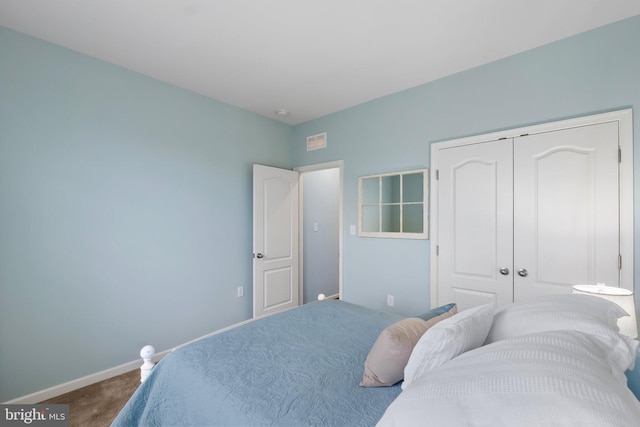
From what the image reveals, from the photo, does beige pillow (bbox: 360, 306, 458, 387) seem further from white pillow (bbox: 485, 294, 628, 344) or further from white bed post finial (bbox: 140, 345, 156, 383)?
white bed post finial (bbox: 140, 345, 156, 383)

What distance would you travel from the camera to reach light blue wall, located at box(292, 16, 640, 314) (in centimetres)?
195

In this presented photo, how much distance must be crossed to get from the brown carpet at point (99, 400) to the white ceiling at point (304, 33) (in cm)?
267

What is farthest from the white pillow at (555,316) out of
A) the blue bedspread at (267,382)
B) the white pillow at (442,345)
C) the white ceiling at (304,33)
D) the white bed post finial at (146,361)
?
the white ceiling at (304,33)

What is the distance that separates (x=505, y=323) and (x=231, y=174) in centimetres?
294

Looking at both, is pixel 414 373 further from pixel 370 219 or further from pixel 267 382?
pixel 370 219

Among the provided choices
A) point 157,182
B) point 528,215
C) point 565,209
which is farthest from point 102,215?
point 565,209

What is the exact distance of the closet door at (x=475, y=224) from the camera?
235 cm

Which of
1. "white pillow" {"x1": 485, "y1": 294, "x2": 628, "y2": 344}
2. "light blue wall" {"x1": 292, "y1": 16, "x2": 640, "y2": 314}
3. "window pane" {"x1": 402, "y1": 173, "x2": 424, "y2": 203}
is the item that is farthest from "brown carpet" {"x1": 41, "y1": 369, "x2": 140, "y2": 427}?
"window pane" {"x1": 402, "y1": 173, "x2": 424, "y2": 203}

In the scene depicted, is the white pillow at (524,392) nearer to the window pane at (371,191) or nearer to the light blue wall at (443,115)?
the light blue wall at (443,115)

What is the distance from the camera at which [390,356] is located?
1072 millimetres

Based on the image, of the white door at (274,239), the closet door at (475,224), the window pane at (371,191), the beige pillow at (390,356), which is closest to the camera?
the beige pillow at (390,356)

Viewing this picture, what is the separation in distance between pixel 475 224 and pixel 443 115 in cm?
106

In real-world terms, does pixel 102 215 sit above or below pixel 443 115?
below

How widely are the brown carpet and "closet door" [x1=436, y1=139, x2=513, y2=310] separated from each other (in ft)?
8.96
